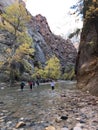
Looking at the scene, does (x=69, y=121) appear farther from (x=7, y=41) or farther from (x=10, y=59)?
(x=7, y=41)

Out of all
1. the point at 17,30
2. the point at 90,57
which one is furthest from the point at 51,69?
the point at 90,57

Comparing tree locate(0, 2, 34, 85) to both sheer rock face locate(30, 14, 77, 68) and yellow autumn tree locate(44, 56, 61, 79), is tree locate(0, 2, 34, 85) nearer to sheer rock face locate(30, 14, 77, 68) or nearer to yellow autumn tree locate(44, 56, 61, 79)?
yellow autumn tree locate(44, 56, 61, 79)

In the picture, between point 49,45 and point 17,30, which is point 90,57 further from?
point 49,45

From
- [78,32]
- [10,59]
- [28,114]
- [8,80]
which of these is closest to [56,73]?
[8,80]

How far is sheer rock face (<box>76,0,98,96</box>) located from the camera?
22708 millimetres

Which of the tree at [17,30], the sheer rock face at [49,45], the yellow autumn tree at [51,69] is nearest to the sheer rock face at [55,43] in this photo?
the sheer rock face at [49,45]

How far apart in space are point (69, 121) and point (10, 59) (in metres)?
32.5

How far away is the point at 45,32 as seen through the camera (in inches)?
5640

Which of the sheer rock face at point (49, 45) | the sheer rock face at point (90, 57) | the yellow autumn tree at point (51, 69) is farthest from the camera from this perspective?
the sheer rock face at point (49, 45)

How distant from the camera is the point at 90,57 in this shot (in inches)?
1006

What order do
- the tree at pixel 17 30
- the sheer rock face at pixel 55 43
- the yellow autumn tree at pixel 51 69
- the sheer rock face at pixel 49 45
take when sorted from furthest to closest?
the sheer rock face at pixel 55 43
the sheer rock face at pixel 49 45
the yellow autumn tree at pixel 51 69
the tree at pixel 17 30

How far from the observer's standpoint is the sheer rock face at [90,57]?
2271 centimetres

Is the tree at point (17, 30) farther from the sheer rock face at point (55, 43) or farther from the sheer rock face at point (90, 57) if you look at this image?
the sheer rock face at point (55, 43)

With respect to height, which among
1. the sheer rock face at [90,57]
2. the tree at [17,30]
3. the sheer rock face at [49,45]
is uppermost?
the sheer rock face at [49,45]
